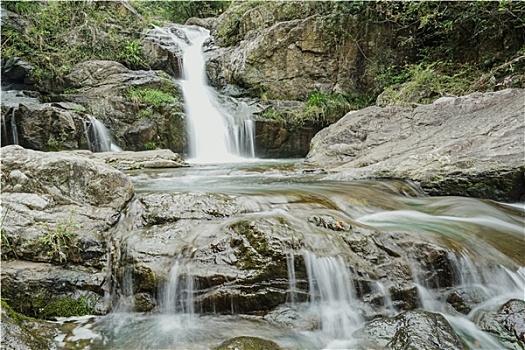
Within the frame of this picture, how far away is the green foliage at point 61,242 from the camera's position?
8.52 ft

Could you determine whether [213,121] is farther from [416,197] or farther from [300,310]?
[300,310]

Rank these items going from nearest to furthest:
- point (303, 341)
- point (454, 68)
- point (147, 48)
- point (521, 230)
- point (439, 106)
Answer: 1. point (303, 341)
2. point (521, 230)
3. point (439, 106)
4. point (454, 68)
5. point (147, 48)

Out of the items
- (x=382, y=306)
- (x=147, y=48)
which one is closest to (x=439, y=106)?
(x=382, y=306)

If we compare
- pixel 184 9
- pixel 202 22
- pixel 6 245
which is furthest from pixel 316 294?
pixel 184 9

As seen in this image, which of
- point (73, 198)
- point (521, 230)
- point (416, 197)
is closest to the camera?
point (73, 198)

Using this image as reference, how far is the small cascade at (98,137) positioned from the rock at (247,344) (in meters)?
7.56

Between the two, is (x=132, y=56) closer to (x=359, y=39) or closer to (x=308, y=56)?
(x=308, y=56)

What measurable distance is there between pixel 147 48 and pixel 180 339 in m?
12.2

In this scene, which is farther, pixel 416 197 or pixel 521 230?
pixel 416 197

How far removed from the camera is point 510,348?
200 centimetres

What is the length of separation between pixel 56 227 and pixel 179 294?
1.20 meters

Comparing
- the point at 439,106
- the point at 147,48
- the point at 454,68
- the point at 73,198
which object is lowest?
the point at 73,198

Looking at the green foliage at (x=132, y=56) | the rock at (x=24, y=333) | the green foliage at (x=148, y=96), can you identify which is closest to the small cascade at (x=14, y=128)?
the green foliage at (x=148, y=96)

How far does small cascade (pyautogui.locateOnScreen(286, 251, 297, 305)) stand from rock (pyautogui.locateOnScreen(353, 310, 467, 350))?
0.47 metres
